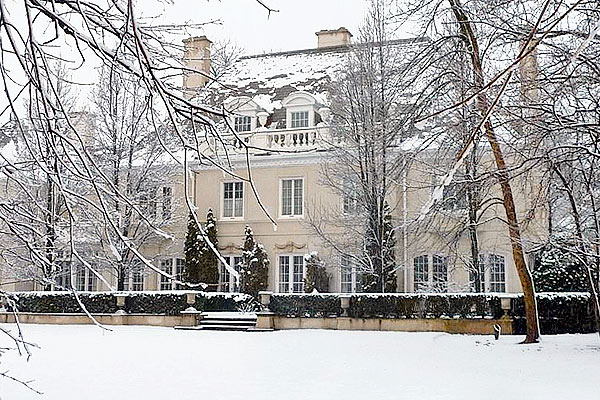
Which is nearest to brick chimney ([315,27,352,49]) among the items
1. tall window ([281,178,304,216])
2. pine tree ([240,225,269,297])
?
tall window ([281,178,304,216])

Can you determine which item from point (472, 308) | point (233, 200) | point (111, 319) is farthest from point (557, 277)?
point (111, 319)

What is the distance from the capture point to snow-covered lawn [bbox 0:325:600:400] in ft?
33.8

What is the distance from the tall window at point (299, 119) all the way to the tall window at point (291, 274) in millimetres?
4913

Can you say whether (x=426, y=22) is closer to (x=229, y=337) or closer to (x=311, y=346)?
(x=311, y=346)

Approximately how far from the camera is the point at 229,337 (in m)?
19.5

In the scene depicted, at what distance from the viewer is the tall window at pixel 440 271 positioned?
24172 mm

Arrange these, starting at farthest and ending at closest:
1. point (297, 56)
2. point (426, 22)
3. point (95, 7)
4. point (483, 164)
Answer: point (297, 56)
point (483, 164)
point (426, 22)
point (95, 7)

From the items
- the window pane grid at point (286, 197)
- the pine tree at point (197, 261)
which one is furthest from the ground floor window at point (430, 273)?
the pine tree at point (197, 261)

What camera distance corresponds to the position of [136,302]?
2367cm

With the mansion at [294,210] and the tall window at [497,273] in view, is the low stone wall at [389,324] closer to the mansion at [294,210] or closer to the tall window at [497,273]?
the mansion at [294,210]

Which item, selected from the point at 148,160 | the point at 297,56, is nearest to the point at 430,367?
the point at 148,160

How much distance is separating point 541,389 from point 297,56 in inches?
962

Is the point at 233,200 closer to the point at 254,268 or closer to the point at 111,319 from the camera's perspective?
the point at 254,268

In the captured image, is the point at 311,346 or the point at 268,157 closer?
the point at 311,346
